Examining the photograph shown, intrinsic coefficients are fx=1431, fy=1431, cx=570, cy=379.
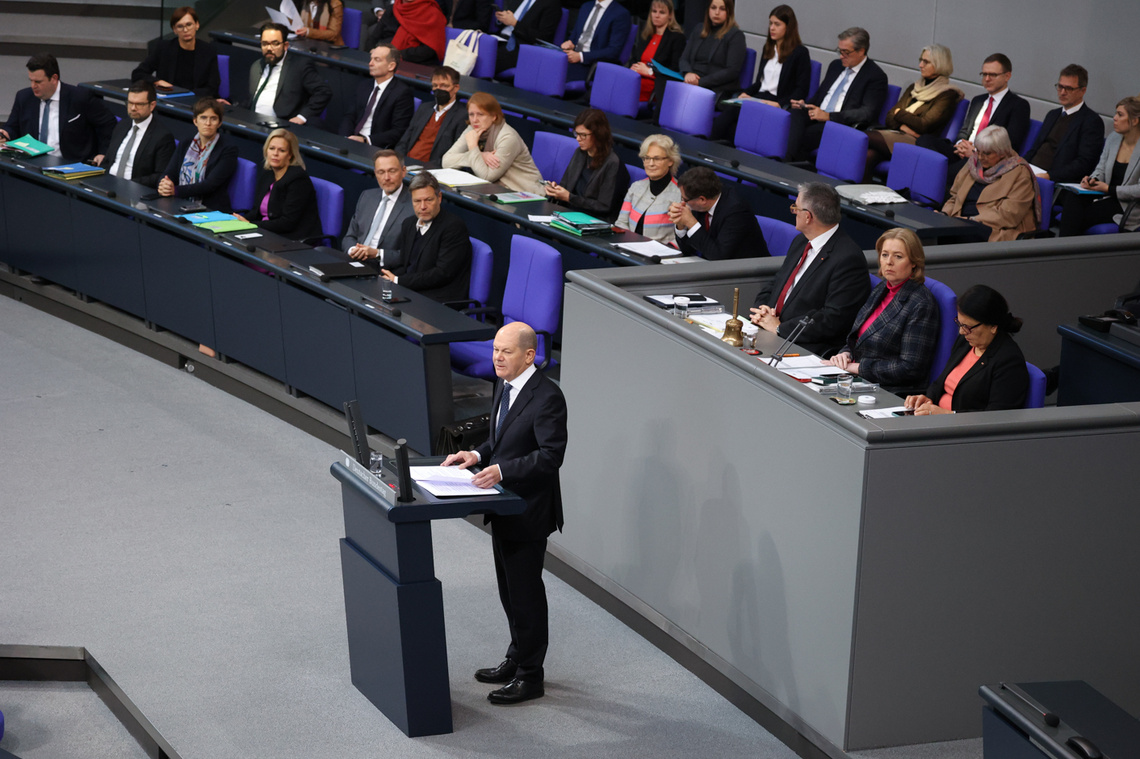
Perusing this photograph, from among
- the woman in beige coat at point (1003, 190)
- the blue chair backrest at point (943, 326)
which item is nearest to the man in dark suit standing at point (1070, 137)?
the woman in beige coat at point (1003, 190)

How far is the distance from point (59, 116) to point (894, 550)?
747 cm

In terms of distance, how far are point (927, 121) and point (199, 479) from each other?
16.8 ft

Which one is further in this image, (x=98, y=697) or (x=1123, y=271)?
(x=1123, y=271)

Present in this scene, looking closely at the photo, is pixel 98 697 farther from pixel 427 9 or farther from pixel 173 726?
pixel 427 9

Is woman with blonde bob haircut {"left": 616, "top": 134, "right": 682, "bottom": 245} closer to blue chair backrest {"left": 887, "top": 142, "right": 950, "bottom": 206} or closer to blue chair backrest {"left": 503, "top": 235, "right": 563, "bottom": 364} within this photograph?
blue chair backrest {"left": 503, "top": 235, "right": 563, "bottom": 364}

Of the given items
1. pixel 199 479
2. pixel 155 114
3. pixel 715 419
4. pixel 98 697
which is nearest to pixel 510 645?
pixel 715 419

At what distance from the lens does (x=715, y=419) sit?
15.8 feet

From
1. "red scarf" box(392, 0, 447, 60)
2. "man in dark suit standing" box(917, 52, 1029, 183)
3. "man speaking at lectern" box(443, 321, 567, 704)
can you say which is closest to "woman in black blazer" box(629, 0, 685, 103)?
"red scarf" box(392, 0, 447, 60)

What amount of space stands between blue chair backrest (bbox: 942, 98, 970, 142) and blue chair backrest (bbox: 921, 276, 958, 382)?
399 centimetres

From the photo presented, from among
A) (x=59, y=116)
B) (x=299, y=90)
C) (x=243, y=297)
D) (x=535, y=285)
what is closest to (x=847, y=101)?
(x=535, y=285)

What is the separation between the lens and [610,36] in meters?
11.0

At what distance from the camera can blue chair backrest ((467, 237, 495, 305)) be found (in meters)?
7.02

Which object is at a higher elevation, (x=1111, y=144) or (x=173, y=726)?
(x=1111, y=144)

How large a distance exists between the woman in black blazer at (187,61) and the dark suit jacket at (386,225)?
389cm
